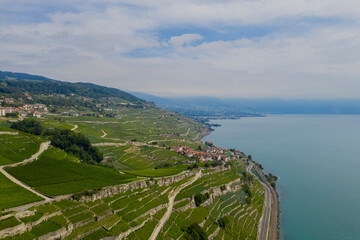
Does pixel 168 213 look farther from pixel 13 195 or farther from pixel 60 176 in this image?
pixel 13 195

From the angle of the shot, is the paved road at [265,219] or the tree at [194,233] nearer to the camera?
the tree at [194,233]

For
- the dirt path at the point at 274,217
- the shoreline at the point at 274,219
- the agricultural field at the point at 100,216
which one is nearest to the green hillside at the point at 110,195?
the agricultural field at the point at 100,216

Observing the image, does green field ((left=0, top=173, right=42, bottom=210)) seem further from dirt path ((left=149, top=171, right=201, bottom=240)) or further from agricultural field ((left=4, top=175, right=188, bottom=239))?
dirt path ((left=149, top=171, right=201, bottom=240))

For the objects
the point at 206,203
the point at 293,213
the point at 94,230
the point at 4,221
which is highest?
the point at 4,221

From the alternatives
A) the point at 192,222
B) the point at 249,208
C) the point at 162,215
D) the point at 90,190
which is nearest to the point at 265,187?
the point at 249,208

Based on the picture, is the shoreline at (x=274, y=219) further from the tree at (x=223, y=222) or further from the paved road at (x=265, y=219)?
the tree at (x=223, y=222)

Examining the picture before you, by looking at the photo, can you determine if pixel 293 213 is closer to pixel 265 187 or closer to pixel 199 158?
pixel 265 187

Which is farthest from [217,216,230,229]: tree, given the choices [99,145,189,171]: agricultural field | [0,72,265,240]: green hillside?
[99,145,189,171]: agricultural field
